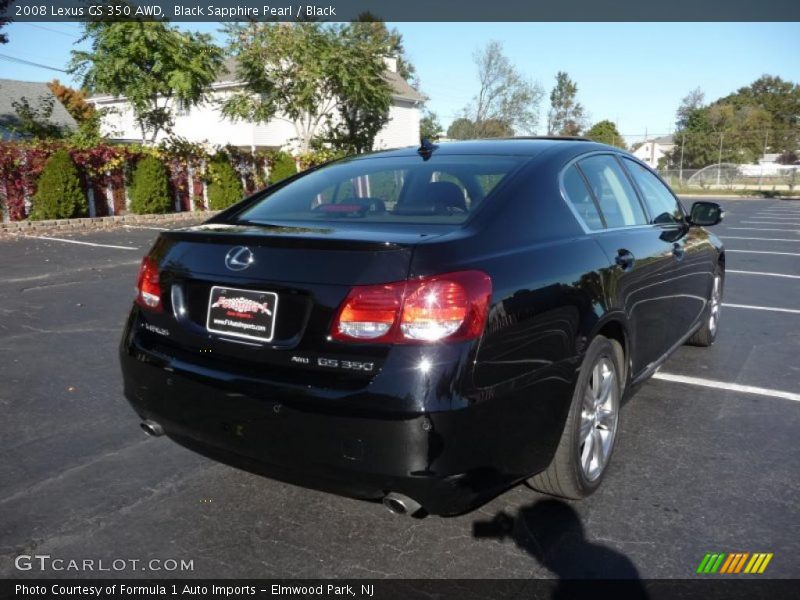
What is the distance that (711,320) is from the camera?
5.62 m

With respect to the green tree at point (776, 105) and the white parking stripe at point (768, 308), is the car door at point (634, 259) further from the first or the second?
the green tree at point (776, 105)

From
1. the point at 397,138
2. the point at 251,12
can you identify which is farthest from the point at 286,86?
the point at 397,138

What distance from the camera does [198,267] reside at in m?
2.72

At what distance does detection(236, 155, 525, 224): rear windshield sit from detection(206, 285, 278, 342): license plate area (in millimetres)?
581

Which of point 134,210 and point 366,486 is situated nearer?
point 366,486

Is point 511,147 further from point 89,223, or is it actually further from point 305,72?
point 305,72

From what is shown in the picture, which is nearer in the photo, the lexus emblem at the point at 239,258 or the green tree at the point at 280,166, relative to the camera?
the lexus emblem at the point at 239,258

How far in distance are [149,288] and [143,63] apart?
18.1 meters

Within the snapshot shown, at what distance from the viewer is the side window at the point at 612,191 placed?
354cm

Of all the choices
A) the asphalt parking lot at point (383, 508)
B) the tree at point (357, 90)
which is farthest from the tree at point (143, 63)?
the asphalt parking lot at point (383, 508)

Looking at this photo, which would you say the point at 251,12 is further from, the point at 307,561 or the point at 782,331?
the point at 307,561

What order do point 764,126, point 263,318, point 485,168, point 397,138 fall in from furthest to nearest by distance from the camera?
point 764,126 < point 397,138 < point 485,168 < point 263,318

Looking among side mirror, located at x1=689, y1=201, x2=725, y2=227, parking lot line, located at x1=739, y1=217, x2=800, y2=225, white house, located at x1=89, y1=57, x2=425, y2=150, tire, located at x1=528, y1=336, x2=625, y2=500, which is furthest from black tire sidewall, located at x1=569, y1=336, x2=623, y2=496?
white house, located at x1=89, y1=57, x2=425, y2=150

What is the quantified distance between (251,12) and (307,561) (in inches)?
940
